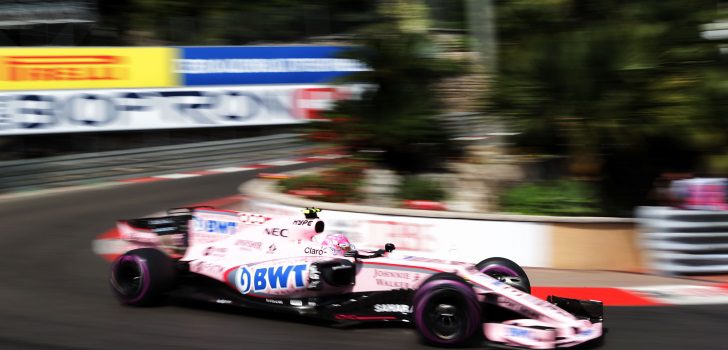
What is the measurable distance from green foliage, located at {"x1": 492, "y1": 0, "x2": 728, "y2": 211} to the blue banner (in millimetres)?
10065

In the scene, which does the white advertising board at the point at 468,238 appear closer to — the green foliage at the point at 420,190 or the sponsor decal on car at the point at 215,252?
the green foliage at the point at 420,190

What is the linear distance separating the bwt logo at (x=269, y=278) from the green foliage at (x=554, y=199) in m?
4.77

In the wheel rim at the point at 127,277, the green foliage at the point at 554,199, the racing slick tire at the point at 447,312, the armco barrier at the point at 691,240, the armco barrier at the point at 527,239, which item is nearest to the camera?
the racing slick tire at the point at 447,312

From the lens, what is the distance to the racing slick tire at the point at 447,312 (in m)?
7.06

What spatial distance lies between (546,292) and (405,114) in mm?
4186

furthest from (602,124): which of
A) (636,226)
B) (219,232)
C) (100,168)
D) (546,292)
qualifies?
(100,168)

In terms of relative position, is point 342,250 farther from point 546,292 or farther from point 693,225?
point 693,225

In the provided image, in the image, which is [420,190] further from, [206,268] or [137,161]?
[137,161]

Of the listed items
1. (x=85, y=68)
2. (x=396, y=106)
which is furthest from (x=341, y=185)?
(x=85, y=68)

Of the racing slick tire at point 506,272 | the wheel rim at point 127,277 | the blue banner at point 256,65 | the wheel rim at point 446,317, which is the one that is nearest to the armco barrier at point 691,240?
the racing slick tire at point 506,272

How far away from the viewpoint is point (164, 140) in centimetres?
2203

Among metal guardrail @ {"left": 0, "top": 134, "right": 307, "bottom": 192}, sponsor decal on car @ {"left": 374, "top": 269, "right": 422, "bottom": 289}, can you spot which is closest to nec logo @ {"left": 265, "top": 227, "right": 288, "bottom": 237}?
sponsor decal on car @ {"left": 374, "top": 269, "right": 422, "bottom": 289}

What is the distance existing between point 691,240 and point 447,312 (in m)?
4.68

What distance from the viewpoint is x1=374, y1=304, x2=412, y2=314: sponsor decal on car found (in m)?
7.54
